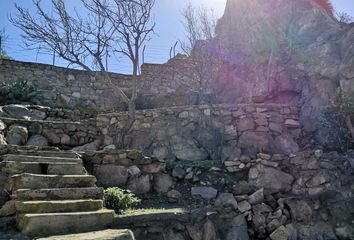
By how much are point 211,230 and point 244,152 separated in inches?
91.4

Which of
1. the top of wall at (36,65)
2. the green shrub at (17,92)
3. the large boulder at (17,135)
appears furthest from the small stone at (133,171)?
the top of wall at (36,65)

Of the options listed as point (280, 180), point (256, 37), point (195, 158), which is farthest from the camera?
point (256, 37)

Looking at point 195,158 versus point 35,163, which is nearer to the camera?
point 35,163

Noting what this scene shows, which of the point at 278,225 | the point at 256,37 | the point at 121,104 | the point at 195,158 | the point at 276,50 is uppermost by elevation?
the point at 256,37

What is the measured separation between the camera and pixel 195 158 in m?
5.82

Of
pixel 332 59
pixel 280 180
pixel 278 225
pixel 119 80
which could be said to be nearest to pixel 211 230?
pixel 278 225

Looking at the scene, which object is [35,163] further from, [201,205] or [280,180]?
[280,180]

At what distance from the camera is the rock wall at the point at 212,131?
6043 mm

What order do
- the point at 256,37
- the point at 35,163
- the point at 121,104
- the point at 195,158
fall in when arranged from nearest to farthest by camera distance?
the point at 35,163
the point at 195,158
the point at 256,37
the point at 121,104

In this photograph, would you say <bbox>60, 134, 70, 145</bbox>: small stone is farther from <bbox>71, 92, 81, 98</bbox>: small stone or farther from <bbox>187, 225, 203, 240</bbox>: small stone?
<bbox>71, 92, 81, 98</bbox>: small stone

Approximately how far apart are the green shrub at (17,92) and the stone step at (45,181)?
6.06m

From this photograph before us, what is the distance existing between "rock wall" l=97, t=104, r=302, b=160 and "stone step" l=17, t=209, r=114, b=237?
9.81 feet

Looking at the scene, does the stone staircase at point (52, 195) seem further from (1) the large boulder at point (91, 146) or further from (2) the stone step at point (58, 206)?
(1) the large boulder at point (91, 146)

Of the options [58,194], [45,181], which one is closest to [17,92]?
[45,181]
